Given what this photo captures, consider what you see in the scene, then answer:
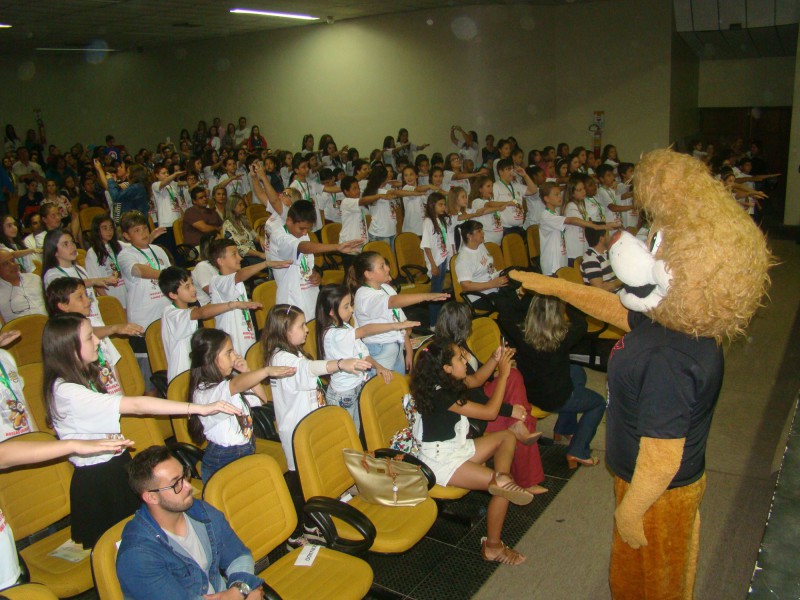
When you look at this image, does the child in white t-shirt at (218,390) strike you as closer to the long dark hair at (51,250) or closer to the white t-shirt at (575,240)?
the long dark hair at (51,250)

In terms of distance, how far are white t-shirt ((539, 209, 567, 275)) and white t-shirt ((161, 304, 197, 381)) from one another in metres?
4.00

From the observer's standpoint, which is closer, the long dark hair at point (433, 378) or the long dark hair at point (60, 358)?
the long dark hair at point (60, 358)

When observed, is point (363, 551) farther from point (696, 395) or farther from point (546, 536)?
point (696, 395)

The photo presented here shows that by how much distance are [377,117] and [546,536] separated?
12593 millimetres

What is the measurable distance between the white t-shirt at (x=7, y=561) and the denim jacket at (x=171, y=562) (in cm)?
43

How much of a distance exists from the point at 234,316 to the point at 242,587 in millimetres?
2474

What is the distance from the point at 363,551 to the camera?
302 cm

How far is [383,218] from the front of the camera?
8.49 m

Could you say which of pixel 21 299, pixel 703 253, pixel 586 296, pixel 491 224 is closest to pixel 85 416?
pixel 586 296

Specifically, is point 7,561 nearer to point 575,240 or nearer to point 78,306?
point 78,306

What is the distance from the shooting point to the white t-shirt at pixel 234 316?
15.5 feet

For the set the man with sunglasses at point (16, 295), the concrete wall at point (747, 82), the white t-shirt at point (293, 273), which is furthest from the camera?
the concrete wall at point (747, 82)

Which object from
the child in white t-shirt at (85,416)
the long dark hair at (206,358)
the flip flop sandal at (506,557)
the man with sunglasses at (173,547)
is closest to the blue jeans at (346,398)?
the long dark hair at (206,358)

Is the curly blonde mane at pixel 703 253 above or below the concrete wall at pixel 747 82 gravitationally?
below
